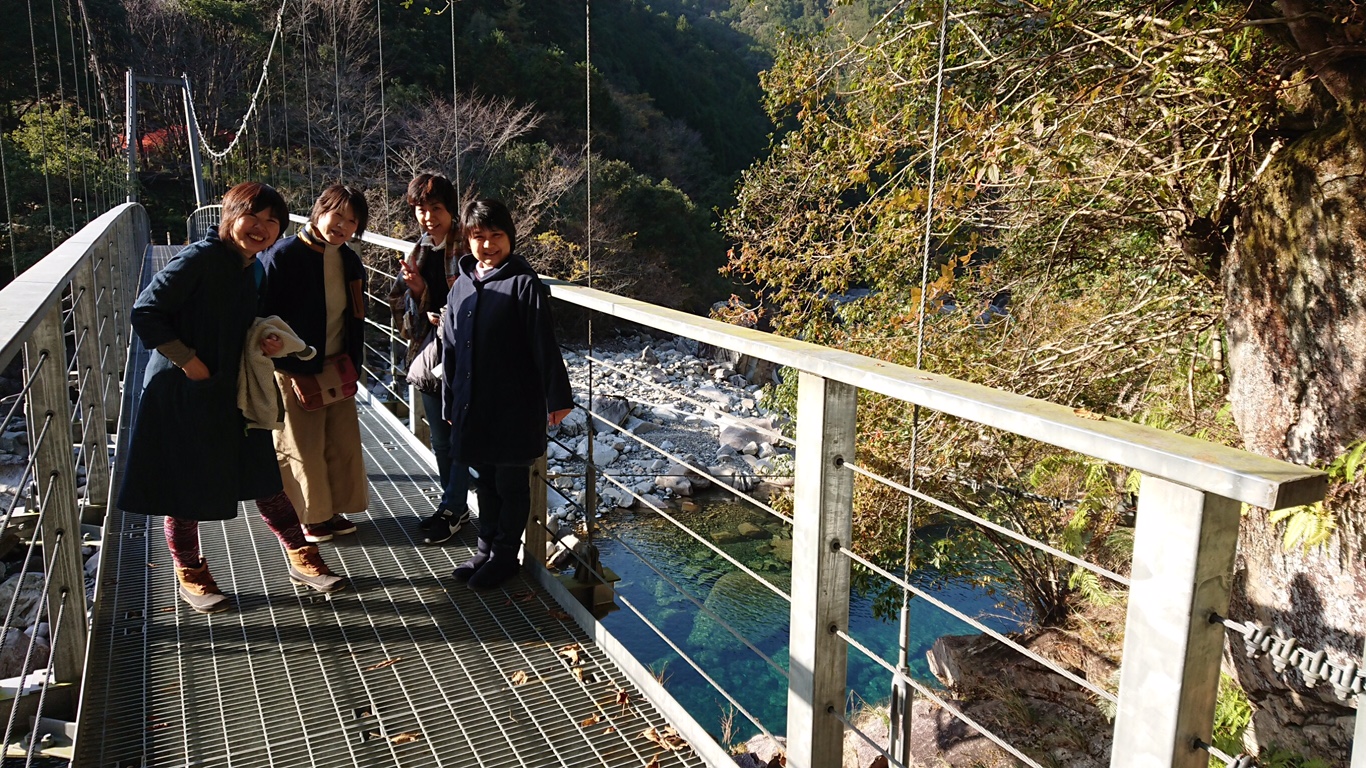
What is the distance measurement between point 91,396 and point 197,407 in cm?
102

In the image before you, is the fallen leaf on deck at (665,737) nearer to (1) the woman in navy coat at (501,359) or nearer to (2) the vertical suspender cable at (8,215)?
(1) the woman in navy coat at (501,359)

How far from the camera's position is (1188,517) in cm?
108

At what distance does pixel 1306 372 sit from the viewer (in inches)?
160

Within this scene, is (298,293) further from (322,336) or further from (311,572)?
(311,572)

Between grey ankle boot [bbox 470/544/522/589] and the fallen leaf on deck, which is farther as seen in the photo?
grey ankle boot [bbox 470/544/522/589]

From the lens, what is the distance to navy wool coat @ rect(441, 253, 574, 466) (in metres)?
2.71

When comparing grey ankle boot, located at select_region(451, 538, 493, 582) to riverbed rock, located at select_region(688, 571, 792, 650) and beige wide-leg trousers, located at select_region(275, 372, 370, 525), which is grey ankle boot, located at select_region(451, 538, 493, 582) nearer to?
beige wide-leg trousers, located at select_region(275, 372, 370, 525)

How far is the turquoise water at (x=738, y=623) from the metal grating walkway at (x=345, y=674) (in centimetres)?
605

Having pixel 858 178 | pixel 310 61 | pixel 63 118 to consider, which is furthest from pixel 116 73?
pixel 858 178

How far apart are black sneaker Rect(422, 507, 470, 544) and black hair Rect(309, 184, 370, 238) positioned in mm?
1013

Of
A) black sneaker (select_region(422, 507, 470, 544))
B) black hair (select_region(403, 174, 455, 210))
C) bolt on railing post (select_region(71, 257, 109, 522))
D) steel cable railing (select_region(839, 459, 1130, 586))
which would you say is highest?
black hair (select_region(403, 174, 455, 210))

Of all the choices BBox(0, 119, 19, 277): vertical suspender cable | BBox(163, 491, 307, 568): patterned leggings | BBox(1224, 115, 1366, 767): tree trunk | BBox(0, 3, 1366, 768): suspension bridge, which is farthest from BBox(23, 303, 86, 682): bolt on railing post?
BBox(0, 119, 19, 277): vertical suspender cable

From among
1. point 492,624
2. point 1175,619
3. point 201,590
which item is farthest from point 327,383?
point 1175,619

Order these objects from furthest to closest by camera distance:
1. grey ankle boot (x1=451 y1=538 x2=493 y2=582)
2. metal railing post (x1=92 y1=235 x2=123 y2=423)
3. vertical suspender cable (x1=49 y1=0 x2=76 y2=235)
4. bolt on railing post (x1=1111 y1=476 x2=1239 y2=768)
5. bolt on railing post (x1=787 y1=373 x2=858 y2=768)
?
vertical suspender cable (x1=49 y1=0 x2=76 y2=235)
metal railing post (x1=92 y1=235 x2=123 y2=423)
grey ankle boot (x1=451 y1=538 x2=493 y2=582)
bolt on railing post (x1=787 y1=373 x2=858 y2=768)
bolt on railing post (x1=1111 y1=476 x2=1239 y2=768)
